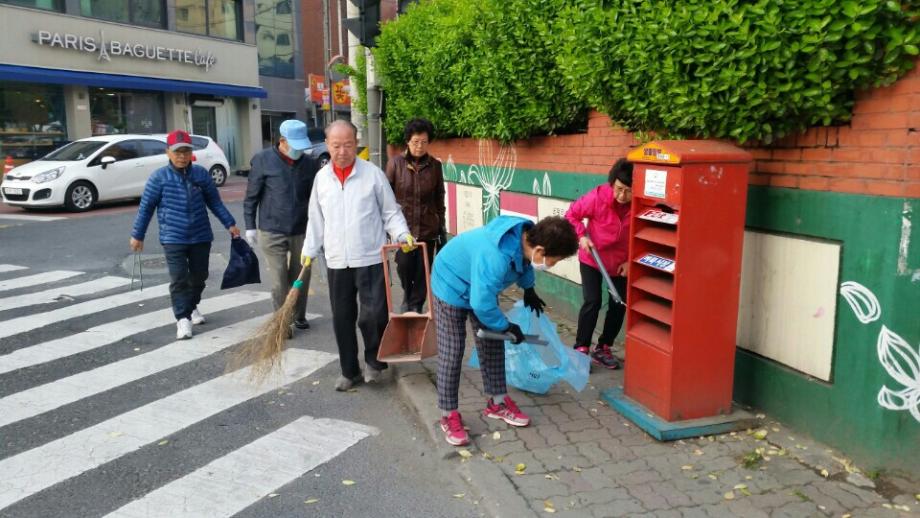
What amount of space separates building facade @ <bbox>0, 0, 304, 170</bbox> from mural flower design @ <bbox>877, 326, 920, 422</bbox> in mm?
22699

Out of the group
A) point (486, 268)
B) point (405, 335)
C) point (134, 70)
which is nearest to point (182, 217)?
point (405, 335)

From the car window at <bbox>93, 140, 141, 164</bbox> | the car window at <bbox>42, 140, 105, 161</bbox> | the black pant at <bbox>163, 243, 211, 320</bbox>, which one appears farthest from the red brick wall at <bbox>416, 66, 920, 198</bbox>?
the car window at <bbox>42, 140, 105, 161</bbox>

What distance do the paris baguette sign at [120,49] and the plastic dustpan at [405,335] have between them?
21.1 m

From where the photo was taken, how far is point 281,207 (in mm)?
6184

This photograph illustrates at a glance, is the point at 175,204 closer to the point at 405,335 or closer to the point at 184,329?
the point at 184,329

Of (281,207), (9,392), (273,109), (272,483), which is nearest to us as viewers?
(272,483)

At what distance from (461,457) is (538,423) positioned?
63 centimetres

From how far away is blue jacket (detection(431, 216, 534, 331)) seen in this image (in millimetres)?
3734

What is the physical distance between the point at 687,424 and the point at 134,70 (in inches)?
977

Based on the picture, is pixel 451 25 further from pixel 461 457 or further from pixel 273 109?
pixel 273 109

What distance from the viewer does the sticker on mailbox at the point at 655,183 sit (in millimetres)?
4137

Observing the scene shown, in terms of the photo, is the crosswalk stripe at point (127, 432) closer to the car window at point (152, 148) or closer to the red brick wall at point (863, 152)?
the red brick wall at point (863, 152)

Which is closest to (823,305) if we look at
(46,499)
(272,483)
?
(272,483)

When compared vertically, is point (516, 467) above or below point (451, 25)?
below
